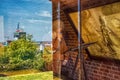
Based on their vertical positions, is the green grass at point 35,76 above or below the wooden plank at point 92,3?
below

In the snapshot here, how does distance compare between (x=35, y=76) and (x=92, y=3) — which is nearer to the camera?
(x=92, y=3)

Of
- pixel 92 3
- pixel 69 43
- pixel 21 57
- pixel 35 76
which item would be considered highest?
pixel 92 3

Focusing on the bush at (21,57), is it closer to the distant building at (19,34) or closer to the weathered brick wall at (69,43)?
the distant building at (19,34)

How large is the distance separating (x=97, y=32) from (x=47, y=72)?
95cm

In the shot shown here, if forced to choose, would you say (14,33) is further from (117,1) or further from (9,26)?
(117,1)

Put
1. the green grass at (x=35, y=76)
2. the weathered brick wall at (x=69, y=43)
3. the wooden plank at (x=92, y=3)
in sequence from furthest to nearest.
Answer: the weathered brick wall at (x=69, y=43), the green grass at (x=35, y=76), the wooden plank at (x=92, y=3)

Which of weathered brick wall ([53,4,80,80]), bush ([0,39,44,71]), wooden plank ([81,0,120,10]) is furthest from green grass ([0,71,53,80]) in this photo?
wooden plank ([81,0,120,10])

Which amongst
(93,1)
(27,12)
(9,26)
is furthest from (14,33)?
(93,1)

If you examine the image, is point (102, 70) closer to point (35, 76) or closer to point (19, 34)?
point (35, 76)

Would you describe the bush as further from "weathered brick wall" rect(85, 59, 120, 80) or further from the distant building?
"weathered brick wall" rect(85, 59, 120, 80)

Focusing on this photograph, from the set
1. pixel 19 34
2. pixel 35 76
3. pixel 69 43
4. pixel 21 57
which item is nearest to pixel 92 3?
pixel 69 43

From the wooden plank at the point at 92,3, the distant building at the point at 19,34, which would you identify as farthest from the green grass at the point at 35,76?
the wooden plank at the point at 92,3

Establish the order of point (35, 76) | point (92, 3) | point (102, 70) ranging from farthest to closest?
point (102, 70)
point (35, 76)
point (92, 3)

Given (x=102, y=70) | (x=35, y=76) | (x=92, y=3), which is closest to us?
(x=92, y=3)
